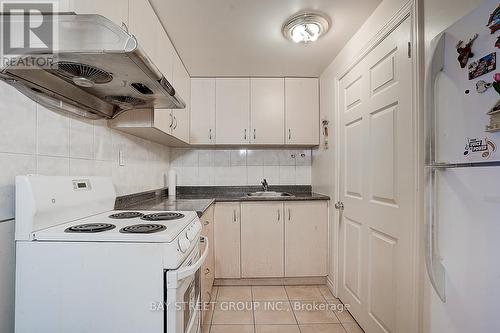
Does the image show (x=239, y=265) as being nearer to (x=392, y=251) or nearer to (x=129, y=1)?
(x=392, y=251)

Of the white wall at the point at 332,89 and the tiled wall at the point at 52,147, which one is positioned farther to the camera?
the white wall at the point at 332,89

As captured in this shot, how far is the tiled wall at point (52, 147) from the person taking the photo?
2.91 feet

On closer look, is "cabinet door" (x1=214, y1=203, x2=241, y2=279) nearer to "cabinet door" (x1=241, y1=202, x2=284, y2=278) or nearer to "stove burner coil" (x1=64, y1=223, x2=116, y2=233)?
"cabinet door" (x1=241, y1=202, x2=284, y2=278)

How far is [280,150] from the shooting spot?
2.87 m

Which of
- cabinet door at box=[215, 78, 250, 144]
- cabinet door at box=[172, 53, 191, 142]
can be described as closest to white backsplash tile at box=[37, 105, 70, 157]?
cabinet door at box=[172, 53, 191, 142]

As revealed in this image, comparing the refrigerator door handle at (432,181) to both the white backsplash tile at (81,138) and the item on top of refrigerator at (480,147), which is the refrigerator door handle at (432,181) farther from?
the white backsplash tile at (81,138)

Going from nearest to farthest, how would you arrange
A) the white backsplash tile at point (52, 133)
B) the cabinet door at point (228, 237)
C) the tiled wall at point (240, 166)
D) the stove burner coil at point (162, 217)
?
the white backsplash tile at point (52, 133)
the stove burner coil at point (162, 217)
the cabinet door at point (228, 237)
the tiled wall at point (240, 166)

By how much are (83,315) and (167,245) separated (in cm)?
39

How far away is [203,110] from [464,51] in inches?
86.2

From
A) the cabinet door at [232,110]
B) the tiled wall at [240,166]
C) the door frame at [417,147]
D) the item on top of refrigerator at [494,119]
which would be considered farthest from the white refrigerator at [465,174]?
the tiled wall at [240,166]

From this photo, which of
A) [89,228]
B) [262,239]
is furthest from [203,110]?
[89,228]

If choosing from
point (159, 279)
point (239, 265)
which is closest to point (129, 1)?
point (159, 279)

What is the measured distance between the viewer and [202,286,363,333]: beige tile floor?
67.0 inches

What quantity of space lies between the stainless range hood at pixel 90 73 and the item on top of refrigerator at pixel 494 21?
3.73 feet
